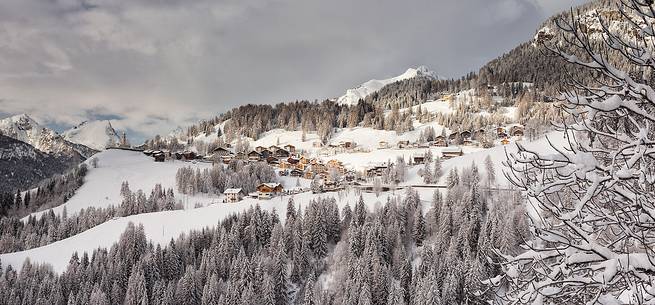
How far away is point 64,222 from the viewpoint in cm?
8081

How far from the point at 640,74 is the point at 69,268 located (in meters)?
66.2

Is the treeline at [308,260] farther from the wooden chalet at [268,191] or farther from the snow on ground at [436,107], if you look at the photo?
the snow on ground at [436,107]

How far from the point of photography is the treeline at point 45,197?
329ft

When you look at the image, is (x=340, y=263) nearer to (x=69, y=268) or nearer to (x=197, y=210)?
Result: (x=197, y=210)

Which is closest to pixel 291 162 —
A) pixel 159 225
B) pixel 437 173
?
pixel 437 173

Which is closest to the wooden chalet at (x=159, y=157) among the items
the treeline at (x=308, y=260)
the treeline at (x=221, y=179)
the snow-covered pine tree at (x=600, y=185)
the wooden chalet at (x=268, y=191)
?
the treeline at (x=221, y=179)

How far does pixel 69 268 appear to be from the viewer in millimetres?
55344

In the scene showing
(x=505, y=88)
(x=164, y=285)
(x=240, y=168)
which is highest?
(x=505, y=88)

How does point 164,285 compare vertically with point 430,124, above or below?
below

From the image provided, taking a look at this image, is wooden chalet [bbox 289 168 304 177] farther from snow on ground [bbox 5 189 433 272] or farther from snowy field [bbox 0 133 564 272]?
snow on ground [bbox 5 189 433 272]

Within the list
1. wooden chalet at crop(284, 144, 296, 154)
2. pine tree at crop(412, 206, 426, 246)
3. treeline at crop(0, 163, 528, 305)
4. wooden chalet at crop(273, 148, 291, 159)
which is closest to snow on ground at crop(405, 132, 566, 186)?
treeline at crop(0, 163, 528, 305)

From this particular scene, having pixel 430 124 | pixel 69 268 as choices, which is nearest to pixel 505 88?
pixel 430 124

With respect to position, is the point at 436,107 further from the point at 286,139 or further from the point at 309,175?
the point at 309,175

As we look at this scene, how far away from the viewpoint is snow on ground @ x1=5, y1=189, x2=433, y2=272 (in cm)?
6262
